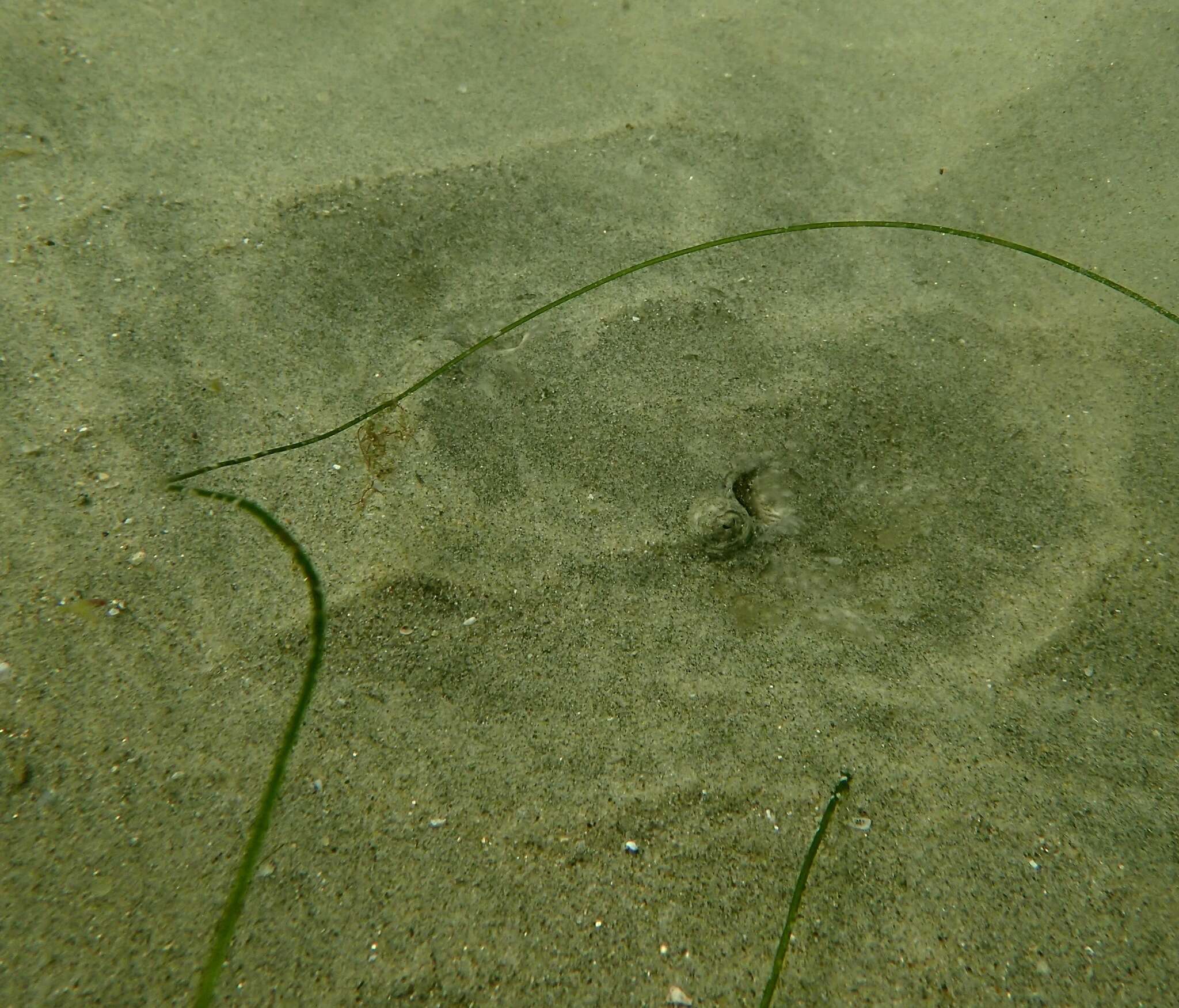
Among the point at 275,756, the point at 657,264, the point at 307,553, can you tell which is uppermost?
the point at 657,264

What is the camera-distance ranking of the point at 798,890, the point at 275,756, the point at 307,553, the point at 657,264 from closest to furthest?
1. the point at 798,890
2. the point at 275,756
3. the point at 307,553
4. the point at 657,264

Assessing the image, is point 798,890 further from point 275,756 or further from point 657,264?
point 657,264

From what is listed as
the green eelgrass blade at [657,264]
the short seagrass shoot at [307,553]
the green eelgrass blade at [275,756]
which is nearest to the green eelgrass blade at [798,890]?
the short seagrass shoot at [307,553]

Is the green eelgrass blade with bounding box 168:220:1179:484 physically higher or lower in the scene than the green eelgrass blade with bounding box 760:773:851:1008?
higher

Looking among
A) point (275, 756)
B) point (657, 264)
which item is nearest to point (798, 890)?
point (275, 756)

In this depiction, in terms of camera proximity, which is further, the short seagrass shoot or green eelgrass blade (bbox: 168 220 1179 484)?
green eelgrass blade (bbox: 168 220 1179 484)

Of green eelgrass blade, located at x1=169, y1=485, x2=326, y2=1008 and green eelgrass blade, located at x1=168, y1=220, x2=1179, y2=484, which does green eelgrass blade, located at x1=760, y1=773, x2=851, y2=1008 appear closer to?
green eelgrass blade, located at x1=169, y1=485, x2=326, y2=1008

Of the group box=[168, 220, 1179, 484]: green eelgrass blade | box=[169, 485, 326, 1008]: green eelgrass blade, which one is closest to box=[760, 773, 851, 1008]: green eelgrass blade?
box=[169, 485, 326, 1008]: green eelgrass blade
